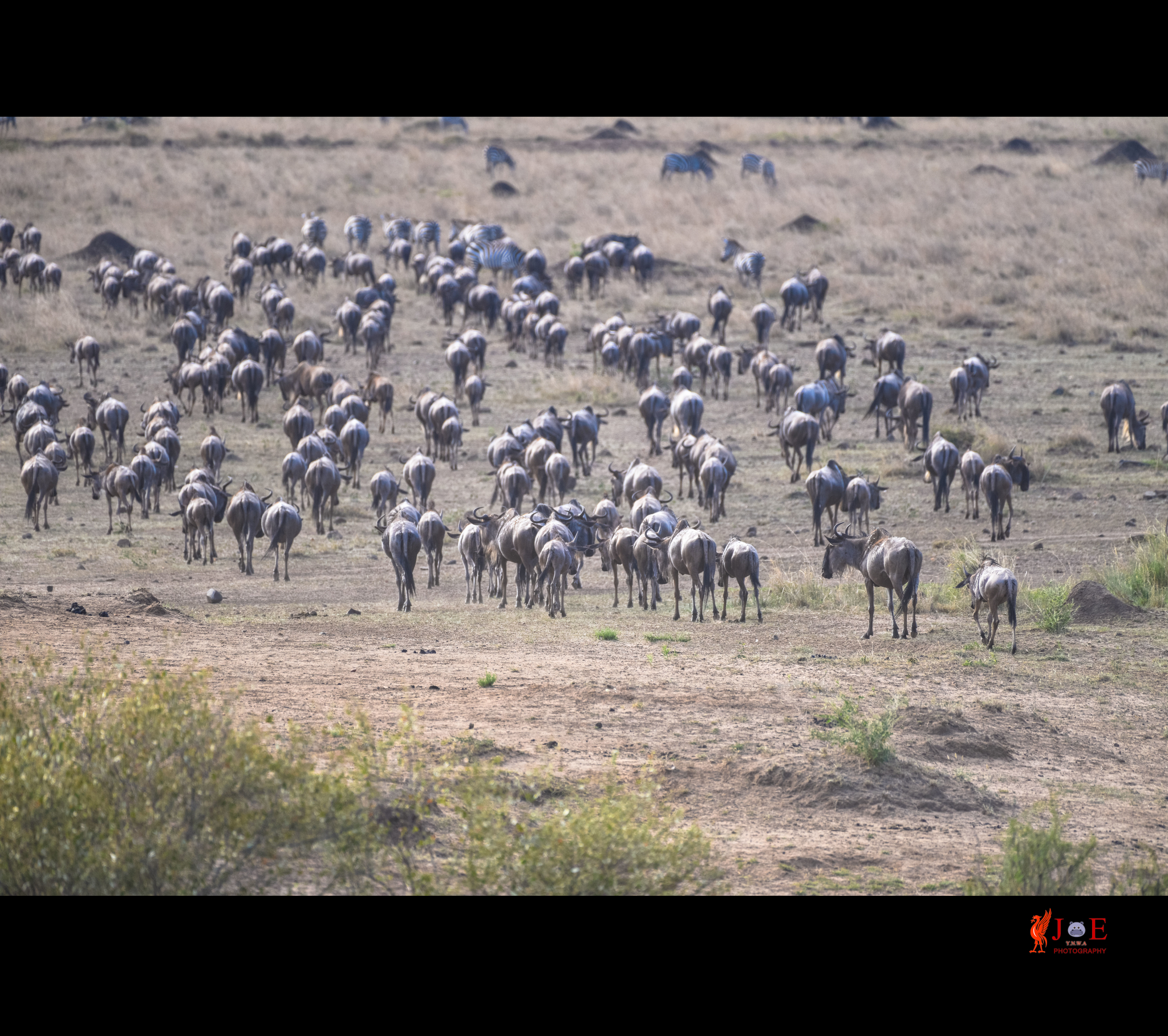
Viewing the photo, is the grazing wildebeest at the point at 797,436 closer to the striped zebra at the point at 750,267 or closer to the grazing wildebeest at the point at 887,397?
the grazing wildebeest at the point at 887,397

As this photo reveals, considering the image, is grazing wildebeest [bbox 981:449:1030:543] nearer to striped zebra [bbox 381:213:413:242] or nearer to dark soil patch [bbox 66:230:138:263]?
striped zebra [bbox 381:213:413:242]

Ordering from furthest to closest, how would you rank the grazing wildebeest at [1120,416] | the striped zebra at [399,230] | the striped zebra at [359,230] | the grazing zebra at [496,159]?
the grazing zebra at [496,159]
the striped zebra at [399,230]
the striped zebra at [359,230]
the grazing wildebeest at [1120,416]

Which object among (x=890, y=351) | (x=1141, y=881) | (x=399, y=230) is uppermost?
(x=399, y=230)

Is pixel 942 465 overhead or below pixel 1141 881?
overhead

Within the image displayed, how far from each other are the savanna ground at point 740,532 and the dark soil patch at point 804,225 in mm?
519

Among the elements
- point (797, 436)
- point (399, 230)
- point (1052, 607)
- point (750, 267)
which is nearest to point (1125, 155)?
point (750, 267)

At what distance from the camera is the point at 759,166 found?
6162 centimetres

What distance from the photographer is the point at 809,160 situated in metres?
63.8

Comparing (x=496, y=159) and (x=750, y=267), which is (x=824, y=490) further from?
(x=496, y=159)

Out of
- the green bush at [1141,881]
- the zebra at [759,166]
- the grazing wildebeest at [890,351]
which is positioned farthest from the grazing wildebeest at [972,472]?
the zebra at [759,166]

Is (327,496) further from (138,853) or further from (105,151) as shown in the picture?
(105,151)

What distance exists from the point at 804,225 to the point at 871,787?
4039 cm

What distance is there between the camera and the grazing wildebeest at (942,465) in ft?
70.4
